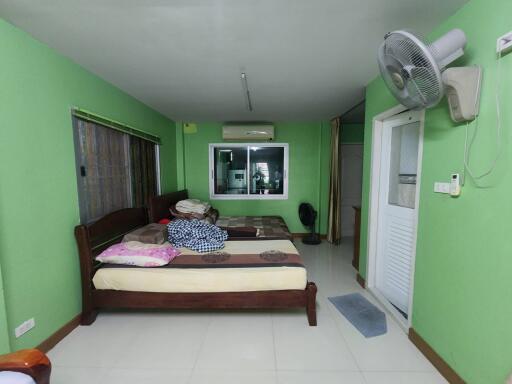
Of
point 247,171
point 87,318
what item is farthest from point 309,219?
point 87,318

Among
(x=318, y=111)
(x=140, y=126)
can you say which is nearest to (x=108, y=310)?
(x=140, y=126)

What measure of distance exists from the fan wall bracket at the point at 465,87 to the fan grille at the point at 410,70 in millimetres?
126

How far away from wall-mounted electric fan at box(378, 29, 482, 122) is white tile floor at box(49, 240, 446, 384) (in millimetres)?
1766

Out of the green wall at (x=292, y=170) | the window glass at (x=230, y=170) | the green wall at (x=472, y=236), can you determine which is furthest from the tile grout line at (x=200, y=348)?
the window glass at (x=230, y=170)

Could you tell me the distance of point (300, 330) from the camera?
2.04 metres

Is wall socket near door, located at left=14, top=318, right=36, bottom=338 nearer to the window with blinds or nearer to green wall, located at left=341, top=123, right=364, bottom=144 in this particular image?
the window with blinds

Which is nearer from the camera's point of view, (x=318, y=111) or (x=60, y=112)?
(x=60, y=112)

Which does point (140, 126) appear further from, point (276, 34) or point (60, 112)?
point (276, 34)

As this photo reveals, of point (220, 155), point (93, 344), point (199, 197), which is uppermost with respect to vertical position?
point (220, 155)

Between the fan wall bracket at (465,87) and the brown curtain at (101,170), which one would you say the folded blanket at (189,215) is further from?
the fan wall bracket at (465,87)

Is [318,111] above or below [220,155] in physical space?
above

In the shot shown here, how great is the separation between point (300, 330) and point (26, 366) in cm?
180

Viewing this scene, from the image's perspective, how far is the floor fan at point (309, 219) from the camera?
14.3ft

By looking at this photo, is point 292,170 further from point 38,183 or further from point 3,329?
point 3,329
